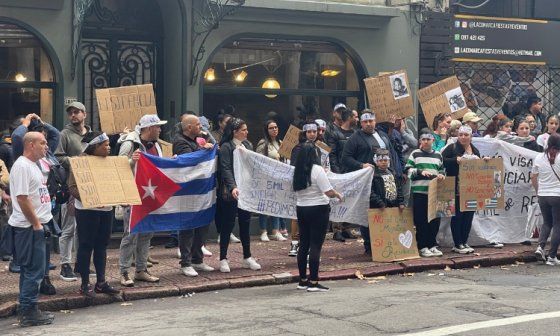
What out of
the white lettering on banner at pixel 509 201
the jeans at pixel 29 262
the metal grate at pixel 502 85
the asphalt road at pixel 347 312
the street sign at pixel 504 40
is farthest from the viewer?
the metal grate at pixel 502 85

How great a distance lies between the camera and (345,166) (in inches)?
530

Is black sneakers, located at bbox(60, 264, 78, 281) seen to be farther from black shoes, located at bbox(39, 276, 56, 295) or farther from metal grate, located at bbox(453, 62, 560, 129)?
metal grate, located at bbox(453, 62, 560, 129)

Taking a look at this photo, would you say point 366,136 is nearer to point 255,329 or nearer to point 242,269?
point 242,269

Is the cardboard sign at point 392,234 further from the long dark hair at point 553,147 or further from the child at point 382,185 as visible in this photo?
the long dark hair at point 553,147

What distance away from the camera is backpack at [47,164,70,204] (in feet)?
34.2

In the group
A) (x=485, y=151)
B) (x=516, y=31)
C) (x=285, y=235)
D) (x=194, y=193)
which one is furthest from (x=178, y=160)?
(x=516, y=31)

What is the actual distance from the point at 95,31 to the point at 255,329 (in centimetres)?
760

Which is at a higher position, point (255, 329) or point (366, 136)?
point (366, 136)

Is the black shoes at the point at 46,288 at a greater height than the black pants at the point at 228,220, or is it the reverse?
the black pants at the point at 228,220

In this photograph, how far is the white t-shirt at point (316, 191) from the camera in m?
11.0

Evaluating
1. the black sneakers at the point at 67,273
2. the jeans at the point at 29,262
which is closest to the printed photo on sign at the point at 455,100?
the black sneakers at the point at 67,273

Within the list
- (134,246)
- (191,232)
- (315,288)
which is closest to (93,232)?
(134,246)

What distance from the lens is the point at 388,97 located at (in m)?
15.0

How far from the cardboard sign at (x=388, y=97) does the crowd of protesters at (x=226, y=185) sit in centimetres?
17
